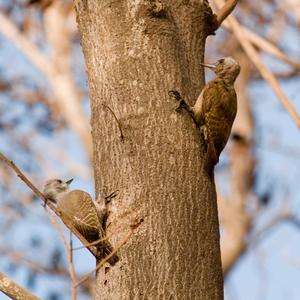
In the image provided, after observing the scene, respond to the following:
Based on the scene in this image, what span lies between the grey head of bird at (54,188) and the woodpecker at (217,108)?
3.88ft

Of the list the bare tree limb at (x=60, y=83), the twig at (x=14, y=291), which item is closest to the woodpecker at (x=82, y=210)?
the twig at (x=14, y=291)

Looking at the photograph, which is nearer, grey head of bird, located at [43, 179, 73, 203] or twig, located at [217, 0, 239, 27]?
twig, located at [217, 0, 239, 27]

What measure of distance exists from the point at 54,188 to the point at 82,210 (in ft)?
3.42

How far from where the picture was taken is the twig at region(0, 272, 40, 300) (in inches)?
116

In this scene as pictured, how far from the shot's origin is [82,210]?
4230 millimetres

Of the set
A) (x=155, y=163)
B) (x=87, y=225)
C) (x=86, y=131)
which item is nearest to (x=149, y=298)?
(x=155, y=163)

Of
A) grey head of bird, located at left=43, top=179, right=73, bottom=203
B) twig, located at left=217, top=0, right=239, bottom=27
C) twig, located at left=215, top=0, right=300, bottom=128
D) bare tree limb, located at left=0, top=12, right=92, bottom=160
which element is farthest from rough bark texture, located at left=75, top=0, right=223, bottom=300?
bare tree limb, located at left=0, top=12, right=92, bottom=160

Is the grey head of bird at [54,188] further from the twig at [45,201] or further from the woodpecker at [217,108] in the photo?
the twig at [45,201]

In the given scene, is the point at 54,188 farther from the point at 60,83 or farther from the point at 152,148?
the point at 60,83

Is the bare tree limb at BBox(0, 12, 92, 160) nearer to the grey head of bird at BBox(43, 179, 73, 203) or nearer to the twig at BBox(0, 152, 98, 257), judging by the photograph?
the grey head of bird at BBox(43, 179, 73, 203)

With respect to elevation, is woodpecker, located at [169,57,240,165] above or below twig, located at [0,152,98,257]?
above

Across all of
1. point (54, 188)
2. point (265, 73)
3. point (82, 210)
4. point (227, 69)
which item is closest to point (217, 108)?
point (265, 73)

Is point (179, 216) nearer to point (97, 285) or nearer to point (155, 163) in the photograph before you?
point (155, 163)

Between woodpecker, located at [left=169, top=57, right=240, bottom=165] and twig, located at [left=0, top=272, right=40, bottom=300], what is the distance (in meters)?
0.94
